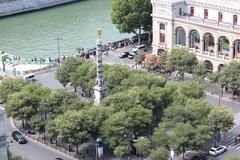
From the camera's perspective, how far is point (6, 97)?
241 ft

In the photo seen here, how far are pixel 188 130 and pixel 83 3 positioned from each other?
88.5 metres

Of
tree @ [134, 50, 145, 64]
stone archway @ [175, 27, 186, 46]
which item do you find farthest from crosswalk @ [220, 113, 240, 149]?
stone archway @ [175, 27, 186, 46]

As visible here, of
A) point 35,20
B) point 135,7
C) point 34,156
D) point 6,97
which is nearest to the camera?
point 34,156

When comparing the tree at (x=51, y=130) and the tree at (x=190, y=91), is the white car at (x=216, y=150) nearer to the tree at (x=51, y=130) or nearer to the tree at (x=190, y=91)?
the tree at (x=190, y=91)

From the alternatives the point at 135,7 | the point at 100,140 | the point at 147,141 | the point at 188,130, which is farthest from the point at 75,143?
the point at 135,7

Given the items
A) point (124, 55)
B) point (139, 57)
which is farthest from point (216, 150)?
point (124, 55)

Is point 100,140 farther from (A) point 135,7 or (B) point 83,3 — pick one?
(B) point 83,3

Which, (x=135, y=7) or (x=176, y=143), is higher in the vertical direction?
(x=135, y=7)

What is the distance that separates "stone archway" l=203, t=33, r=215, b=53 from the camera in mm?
89575

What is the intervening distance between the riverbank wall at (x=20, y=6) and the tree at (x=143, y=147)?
81.6 m

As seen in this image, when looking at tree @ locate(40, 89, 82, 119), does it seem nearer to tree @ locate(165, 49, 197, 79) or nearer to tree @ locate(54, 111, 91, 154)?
tree @ locate(54, 111, 91, 154)

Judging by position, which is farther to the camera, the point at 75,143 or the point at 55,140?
the point at 55,140

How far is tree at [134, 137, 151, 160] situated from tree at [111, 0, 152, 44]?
4542 centimetres

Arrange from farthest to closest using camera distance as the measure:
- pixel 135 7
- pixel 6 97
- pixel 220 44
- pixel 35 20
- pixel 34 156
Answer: pixel 35 20 → pixel 135 7 → pixel 220 44 → pixel 6 97 → pixel 34 156
